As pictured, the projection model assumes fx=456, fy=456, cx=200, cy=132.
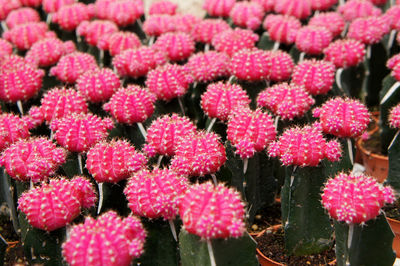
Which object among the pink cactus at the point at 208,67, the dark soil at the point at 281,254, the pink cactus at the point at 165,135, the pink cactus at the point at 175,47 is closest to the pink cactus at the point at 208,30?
the pink cactus at the point at 175,47

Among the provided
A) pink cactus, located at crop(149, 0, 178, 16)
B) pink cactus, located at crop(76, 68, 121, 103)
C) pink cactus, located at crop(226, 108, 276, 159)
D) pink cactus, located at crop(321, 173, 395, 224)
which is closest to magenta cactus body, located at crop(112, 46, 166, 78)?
pink cactus, located at crop(76, 68, 121, 103)

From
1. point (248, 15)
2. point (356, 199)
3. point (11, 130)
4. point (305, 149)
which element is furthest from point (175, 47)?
point (356, 199)

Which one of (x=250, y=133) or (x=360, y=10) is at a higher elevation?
(x=360, y=10)

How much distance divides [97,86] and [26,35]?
4.48ft

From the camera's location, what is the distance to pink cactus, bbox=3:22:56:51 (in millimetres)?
3693

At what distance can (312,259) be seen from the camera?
2.21 m

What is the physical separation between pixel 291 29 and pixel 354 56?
1.92 ft

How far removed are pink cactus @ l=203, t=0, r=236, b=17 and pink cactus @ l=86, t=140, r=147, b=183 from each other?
247 centimetres

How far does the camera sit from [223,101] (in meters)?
2.43

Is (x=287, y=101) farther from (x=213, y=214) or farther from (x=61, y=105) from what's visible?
(x=61, y=105)

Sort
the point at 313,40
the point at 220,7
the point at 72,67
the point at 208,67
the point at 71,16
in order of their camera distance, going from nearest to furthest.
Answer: the point at 208,67, the point at 72,67, the point at 313,40, the point at 71,16, the point at 220,7

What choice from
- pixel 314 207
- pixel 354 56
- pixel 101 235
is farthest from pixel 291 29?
pixel 101 235

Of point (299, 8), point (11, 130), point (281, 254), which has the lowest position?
point (281, 254)

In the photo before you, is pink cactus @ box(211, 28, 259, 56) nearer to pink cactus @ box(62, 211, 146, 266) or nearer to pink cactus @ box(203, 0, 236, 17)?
pink cactus @ box(203, 0, 236, 17)
